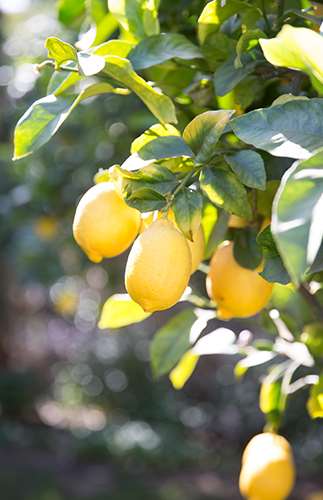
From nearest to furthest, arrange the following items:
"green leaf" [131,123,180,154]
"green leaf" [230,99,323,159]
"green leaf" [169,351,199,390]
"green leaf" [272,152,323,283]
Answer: "green leaf" [272,152,323,283] → "green leaf" [230,99,323,159] → "green leaf" [131,123,180,154] → "green leaf" [169,351,199,390]

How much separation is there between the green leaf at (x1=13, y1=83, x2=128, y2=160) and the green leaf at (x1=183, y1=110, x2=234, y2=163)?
0.09m

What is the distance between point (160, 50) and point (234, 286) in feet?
0.73

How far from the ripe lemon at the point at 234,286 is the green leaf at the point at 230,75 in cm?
16

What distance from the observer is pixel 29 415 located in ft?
15.9

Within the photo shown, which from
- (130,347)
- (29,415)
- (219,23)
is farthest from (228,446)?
(219,23)

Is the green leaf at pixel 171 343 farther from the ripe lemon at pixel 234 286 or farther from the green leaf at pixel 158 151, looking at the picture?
the green leaf at pixel 158 151

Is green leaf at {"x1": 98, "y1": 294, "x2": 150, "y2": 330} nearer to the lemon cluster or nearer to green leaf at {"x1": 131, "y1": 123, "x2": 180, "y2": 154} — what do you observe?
the lemon cluster

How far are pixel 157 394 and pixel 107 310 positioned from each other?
3.82 meters

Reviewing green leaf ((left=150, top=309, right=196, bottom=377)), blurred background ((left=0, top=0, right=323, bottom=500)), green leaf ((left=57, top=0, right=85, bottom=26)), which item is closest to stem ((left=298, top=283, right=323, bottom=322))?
green leaf ((left=150, top=309, right=196, bottom=377))

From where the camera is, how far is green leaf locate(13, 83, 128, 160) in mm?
586

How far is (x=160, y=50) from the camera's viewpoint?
2.18 ft

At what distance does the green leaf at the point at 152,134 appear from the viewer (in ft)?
1.97

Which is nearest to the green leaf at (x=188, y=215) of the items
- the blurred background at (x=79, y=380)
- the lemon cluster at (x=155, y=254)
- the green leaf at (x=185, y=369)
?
the lemon cluster at (x=155, y=254)

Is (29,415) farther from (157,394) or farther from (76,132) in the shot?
(76,132)
